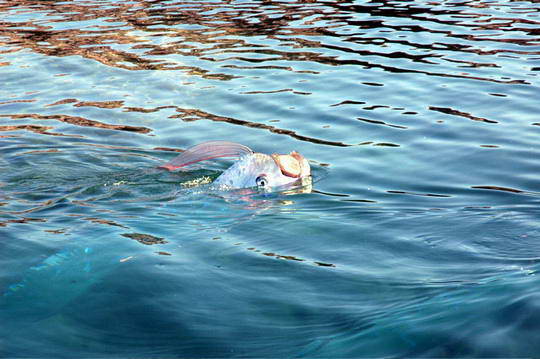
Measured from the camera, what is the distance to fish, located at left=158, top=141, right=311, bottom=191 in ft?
21.2

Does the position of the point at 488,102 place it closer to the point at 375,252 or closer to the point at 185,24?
the point at 375,252

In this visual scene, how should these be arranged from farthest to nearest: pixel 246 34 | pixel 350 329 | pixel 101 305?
pixel 246 34
pixel 101 305
pixel 350 329

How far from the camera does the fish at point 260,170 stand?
648 cm

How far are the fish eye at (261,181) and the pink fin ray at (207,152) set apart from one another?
38 cm

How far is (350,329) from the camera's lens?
3.79m

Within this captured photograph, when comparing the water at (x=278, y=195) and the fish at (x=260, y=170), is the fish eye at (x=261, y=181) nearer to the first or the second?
the fish at (x=260, y=170)

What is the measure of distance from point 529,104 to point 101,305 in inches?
256

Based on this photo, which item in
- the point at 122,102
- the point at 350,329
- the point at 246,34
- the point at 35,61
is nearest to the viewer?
the point at 350,329

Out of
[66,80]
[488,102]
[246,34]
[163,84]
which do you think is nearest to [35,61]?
[66,80]

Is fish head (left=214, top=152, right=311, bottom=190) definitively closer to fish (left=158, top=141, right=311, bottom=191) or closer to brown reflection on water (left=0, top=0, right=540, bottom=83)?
fish (left=158, top=141, right=311, bottom=191)

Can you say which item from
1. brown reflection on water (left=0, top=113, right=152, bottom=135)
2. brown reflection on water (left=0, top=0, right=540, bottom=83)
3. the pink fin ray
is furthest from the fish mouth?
brown reflection on water (left=0, top=0, right=540, bottom=83)

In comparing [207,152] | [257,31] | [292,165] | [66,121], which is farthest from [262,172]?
[257,31]

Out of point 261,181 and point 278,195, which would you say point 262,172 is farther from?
point 278,195

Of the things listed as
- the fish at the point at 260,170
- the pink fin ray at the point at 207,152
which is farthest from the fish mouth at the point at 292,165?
the pink fin ray at the point at 207,152
